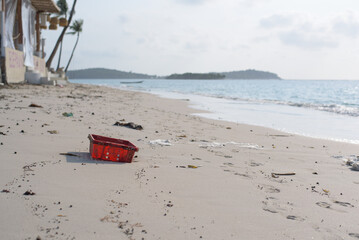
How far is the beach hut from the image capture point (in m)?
14.8

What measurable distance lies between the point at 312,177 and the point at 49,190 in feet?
11.3

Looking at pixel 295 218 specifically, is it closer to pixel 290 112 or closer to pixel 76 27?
pixel 290 112

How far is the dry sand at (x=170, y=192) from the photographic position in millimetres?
2683

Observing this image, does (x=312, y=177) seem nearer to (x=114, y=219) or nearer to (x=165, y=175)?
(x=165, y=175)

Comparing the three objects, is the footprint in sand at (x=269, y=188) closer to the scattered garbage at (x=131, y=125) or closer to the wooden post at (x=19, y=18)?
the scattered garbage at (x=131, y=125)

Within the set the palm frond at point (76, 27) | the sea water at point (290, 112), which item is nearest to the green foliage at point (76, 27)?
the palm frond at point (76, 27)

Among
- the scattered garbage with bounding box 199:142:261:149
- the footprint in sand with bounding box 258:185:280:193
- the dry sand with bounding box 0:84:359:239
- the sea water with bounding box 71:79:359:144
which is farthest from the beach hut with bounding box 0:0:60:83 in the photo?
the footprint in sand with bounding box 258:185:280:193

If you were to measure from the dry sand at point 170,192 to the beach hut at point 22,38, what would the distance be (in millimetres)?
10094

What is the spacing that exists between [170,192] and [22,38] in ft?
59.7

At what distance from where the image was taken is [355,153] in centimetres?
654

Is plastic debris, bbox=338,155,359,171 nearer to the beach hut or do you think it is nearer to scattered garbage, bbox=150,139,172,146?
scattered garbage, bbox=150,139,172,146

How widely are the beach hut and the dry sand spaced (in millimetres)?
10094

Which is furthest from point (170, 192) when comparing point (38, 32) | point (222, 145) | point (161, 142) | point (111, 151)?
point (38, 32)

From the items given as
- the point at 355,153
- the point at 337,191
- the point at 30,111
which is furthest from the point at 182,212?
the point at 30,111
